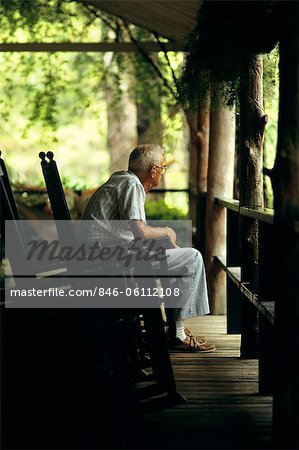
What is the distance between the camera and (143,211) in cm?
478

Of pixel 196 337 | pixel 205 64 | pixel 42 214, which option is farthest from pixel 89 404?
pixel 42 214

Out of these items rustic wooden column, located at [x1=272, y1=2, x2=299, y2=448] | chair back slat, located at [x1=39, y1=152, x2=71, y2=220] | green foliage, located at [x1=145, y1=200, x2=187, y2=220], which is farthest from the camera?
green foliage, located at [x1=145, y1=200, x2=187, y2=220]

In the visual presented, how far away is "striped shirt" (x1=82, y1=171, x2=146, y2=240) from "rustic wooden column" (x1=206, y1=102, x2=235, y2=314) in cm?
212

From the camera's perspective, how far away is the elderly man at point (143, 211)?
4.70 metres

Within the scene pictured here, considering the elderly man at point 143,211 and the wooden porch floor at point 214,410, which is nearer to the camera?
the wooden porch floor at point 214,410

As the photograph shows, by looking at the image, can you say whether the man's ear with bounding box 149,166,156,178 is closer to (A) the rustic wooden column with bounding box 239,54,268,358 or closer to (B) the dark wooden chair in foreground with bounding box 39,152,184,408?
(A) the rustic wooden column with bounding box 239,54,268,358

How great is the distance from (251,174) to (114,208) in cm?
82

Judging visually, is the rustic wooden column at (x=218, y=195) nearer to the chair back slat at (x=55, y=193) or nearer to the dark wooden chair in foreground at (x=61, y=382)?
the chair back slat at (x=55, y=193)

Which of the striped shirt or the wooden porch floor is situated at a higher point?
the striped shirt

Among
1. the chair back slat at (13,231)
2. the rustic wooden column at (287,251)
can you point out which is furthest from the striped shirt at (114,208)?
the rustic wooden column at (287,251)

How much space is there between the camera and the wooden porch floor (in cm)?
357

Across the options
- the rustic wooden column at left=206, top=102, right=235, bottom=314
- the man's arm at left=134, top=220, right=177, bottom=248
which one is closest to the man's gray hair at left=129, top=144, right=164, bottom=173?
the man's arm at left=134, top=220, right=177, bottom=248

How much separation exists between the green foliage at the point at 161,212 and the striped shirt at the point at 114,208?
22.3 ft

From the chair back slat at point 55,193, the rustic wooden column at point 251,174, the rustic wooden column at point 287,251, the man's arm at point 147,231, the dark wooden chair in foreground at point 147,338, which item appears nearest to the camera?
the rustic wooden column at point 287,251
